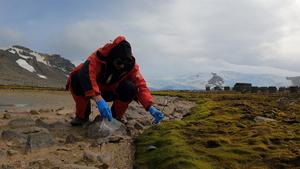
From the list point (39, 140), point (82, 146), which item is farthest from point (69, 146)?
point (39, 140)

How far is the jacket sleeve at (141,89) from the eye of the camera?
1283cm

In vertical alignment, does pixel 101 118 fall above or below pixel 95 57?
below

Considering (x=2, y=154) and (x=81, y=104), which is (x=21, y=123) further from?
(x=2, y=154)

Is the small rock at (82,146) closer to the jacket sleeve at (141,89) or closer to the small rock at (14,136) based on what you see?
the small rock at (14,136)

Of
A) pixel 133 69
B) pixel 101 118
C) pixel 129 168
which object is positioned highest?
pixel 133 69

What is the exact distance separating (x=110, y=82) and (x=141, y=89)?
2.94ft

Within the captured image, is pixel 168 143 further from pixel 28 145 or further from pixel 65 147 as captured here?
pixel 28 145

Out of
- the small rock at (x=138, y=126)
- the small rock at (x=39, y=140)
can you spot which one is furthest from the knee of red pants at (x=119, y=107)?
the small rock at (x=39, y=140)

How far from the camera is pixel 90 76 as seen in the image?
11836 mm

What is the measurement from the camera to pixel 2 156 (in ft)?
31.6

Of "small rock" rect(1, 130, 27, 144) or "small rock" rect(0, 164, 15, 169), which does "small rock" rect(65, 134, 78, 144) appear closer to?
"small rock" rect(1, 130, 27, 144)

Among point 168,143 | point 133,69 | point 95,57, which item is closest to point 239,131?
point 168,143

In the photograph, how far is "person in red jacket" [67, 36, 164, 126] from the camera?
38.9 ft

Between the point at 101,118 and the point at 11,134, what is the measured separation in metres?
2.27
